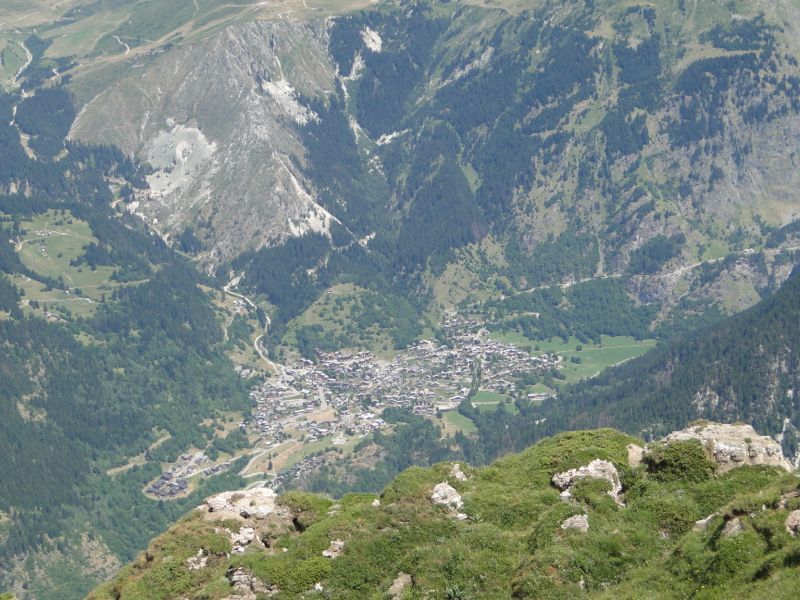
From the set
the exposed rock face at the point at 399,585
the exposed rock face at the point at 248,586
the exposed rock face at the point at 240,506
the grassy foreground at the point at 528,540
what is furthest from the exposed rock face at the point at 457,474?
the exposed rock face at the point at 248,586

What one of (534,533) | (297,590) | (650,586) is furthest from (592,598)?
(297,590)

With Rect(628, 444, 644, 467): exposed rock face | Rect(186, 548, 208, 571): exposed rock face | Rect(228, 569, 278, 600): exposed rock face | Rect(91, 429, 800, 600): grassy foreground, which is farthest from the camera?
Rect(628, 444, 644, 467): exposed rock face

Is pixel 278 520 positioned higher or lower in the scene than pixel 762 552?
higher

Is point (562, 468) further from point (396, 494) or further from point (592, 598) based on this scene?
point (592, 598)

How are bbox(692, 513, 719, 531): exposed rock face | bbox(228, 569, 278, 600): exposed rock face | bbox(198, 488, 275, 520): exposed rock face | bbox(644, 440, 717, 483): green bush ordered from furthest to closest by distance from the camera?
bbox(198, 488, 275, 520): exposed rock face, bbox(644, 440, 717, 483): green bush, bbox(228, 569, 278, 600): exposed rock face, bbox(692, 513, 719, 531): exposed rock face

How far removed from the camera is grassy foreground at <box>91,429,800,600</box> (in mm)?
75250

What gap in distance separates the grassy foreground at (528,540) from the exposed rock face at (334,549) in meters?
0.36

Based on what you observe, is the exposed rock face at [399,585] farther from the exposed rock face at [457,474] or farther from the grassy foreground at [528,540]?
the exposed rock face at [457,474]

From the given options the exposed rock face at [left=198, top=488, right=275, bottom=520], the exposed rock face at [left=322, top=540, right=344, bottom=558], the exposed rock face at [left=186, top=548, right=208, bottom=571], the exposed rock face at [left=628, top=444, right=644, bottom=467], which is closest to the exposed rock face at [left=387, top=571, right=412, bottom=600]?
the exposed rock face at [left=322, top=540, right=344, bottom=558]

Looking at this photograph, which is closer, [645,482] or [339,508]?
[645,482]

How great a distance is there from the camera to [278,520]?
9912cm

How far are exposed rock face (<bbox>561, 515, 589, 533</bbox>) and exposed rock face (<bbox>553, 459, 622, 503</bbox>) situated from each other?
21.0 ft

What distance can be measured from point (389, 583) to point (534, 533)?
10.6m

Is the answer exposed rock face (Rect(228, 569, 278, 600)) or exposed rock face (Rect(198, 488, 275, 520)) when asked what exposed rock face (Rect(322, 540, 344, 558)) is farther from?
exposed rock face (Rect(198, 488, 275, 520))
